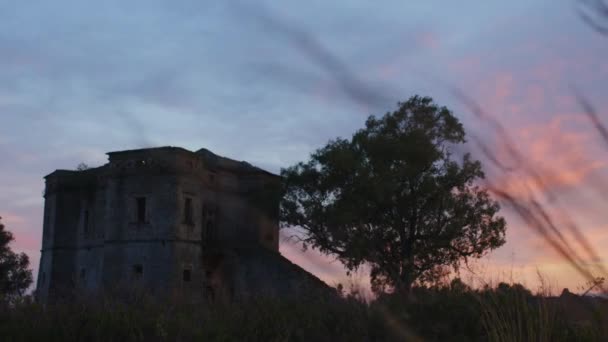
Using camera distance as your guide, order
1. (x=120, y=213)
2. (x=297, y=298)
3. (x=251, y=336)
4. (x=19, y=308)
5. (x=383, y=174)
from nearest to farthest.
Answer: (x=251, y=336) → (x=19, y=308) → (x=297, y=298) → (x=383, y=174) → (x=120, y=213)

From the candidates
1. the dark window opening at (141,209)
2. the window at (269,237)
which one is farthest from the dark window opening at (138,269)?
A: the window at (269,237)

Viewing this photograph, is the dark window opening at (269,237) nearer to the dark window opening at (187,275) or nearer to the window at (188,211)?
the window at (188,211)

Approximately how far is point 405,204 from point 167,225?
31.6 feet

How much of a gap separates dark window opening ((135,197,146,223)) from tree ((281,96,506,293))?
690cm

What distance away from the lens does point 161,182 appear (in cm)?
2844

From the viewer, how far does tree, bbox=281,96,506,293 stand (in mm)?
27031

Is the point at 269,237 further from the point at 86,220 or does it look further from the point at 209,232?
the point at 86,220

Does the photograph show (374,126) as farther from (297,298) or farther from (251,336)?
(251,336)

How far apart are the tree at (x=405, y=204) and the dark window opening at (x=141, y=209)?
690cm

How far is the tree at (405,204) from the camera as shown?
27.0 m

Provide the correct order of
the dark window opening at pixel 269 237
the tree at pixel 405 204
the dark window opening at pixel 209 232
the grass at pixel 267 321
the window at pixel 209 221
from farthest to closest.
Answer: the dark window opening at pixel 269 237, the dark window opening at pixel 209 232, the window at pixel 209 221, the tree at pixel 405 204, the grass at pixel 267 321

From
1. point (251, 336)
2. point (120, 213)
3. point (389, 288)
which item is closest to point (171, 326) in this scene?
point (251, 336)

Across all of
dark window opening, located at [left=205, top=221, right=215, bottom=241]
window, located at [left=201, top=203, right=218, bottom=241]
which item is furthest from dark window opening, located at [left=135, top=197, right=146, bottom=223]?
dark window opening, located at [left=205, top=221, right=215, bottom=241]

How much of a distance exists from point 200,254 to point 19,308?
17392 millimetres
